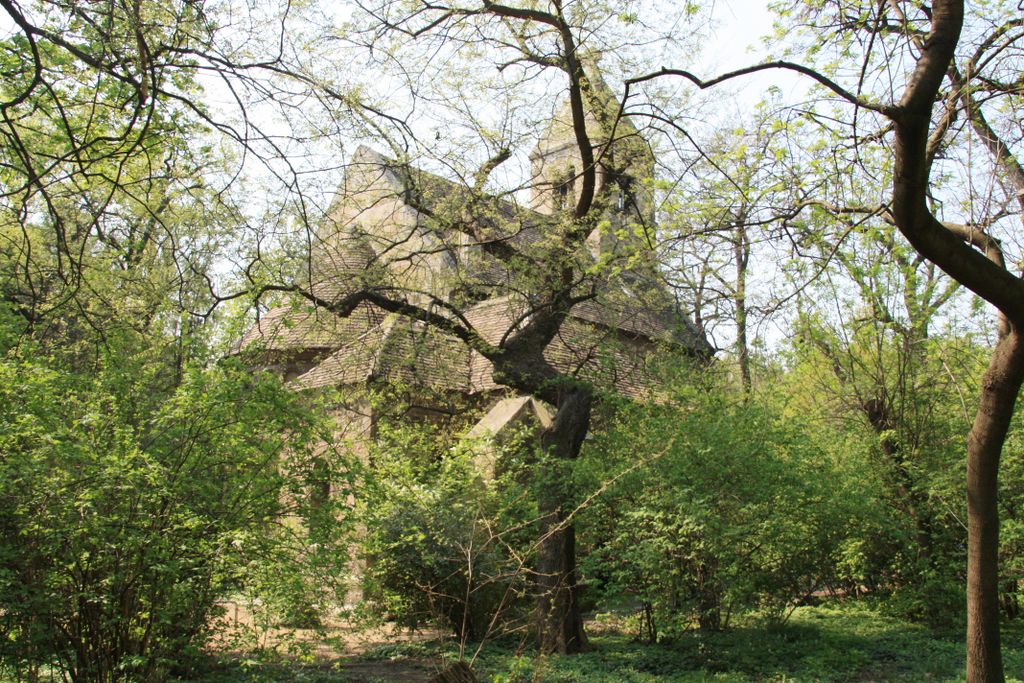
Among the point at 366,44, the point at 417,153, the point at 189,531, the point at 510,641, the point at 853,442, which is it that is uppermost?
the point at 366,44

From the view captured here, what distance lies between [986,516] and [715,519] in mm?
3677

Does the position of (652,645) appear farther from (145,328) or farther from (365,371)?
(145,328)

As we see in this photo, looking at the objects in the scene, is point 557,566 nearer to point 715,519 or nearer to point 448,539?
point 448,539

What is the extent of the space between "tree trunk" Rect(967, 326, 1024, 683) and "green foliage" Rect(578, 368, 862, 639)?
3.35 m

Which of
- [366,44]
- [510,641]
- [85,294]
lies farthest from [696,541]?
[85,294]

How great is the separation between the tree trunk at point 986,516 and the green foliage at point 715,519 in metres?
3.35

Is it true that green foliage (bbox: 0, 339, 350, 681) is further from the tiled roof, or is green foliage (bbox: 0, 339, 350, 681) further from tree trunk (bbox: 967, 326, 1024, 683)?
tree trunk (bbox: 967, 326, 1024, 683)

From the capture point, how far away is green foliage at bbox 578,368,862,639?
1097cm

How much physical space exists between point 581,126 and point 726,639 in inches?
289

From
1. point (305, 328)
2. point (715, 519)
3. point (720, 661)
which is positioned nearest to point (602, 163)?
point (715, 519)

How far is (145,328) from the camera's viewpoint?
13.3 metres

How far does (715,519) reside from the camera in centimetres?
1065

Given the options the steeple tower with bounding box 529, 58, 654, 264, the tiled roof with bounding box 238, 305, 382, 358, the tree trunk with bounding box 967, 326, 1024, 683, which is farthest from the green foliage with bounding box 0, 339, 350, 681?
the steeple tower with bounding box 529, 58, 654, 264

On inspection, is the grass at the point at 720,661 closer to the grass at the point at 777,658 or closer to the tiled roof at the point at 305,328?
the grass at the point at 777,658
